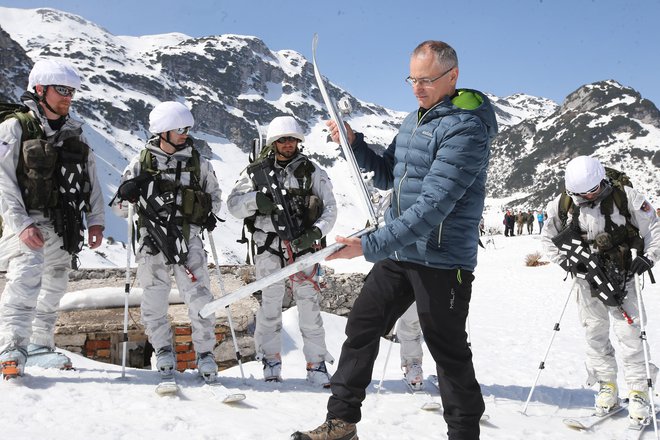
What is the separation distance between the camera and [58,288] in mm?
4484

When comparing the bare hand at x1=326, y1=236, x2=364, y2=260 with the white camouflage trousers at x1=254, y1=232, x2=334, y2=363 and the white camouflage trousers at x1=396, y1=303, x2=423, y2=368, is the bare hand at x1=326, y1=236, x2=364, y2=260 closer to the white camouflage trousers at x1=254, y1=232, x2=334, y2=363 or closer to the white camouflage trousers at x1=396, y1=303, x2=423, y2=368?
the white camouflage trousers at x1=254, y1=232, x2=334, y2=363

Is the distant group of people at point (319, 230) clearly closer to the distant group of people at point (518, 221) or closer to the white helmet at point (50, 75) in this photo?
the white helmet at point (50, 75)

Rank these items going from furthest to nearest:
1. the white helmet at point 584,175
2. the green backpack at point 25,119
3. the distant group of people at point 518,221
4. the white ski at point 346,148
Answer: the distant group of people at point 518,221
the white helmet at point 584,175
the green backpack at point 25,119
the white ski at point 346,148

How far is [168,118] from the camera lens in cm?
447

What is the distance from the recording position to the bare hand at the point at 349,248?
2889 millimetres

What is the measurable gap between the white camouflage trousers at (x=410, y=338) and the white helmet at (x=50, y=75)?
12.5 feet

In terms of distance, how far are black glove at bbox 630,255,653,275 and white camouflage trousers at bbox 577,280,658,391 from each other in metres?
0.20

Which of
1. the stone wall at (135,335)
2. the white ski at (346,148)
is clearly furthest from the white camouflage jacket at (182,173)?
the stone wall at (135,335)

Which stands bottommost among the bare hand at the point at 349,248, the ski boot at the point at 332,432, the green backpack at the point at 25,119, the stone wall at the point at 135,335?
the ski boot at the point at 332,432

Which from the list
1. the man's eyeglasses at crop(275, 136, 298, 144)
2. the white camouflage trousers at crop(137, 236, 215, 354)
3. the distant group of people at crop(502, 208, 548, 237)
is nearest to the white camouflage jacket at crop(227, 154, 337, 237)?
the man's eyeglasses at crop(275, 136, 298, 144)

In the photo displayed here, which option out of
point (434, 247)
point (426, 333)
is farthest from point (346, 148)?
point (426, 333)

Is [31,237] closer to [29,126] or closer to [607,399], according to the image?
[29,126]

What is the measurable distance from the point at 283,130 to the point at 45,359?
9.87ft

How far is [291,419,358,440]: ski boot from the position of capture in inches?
117
